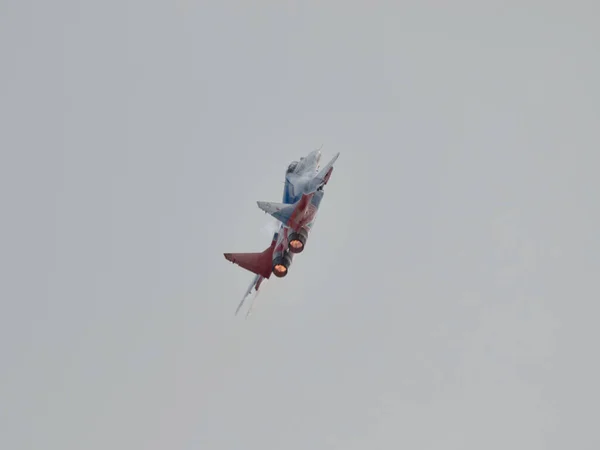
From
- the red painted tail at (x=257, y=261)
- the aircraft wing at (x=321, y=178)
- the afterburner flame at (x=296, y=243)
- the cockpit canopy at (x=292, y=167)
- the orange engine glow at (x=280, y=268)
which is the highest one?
the cockpit canopy at (x=292, y=167)

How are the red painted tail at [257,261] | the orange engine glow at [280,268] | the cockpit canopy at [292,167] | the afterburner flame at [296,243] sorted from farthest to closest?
the cockpit canopy at [292,167] < the red painted tail at [257,261] < the orange engine glow at [280,268] < the afterburner flame at [296,243]

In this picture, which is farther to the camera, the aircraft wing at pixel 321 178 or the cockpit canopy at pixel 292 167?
the cockpit canopy at pixel 292 167

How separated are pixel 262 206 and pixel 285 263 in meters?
7.78

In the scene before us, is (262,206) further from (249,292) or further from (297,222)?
(249,292)

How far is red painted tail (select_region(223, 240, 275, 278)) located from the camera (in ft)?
322

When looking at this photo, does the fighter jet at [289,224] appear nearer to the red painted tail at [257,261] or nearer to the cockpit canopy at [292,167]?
the red painted tail at [257,261]

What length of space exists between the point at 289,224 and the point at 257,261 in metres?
8.47

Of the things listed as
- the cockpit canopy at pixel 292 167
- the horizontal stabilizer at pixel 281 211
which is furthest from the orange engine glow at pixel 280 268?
the cockpit canopy at pixel 292 167

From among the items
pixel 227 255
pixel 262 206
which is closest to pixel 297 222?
pixel 262 206

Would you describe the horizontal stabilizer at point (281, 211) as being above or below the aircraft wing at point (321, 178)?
below

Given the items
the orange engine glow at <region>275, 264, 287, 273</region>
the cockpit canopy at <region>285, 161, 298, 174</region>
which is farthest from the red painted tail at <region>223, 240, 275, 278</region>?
the cockpit canopy at <region>285, 161, 298, 174</region>

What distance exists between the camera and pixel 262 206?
9156 centimetres

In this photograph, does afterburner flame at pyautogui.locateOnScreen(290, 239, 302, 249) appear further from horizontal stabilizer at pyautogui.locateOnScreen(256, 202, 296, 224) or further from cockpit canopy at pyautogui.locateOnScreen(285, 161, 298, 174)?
cockpit canopy at pyautogui.locateOnScreen(285, 161, 298, 174)

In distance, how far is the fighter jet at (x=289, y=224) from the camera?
9256 centimetres
